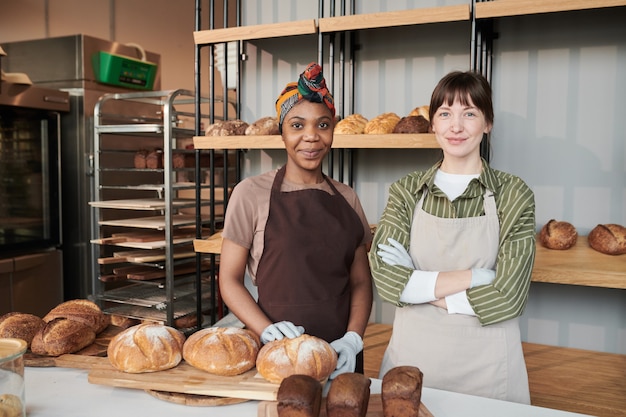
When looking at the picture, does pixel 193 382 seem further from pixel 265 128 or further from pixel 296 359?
pixel 265 128

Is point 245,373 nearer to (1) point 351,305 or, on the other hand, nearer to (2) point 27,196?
(1) point 351,305

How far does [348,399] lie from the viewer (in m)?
0.92

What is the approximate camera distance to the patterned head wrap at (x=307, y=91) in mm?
1464

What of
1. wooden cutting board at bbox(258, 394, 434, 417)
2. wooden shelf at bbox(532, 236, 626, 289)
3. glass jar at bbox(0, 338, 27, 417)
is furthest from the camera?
wooden shelf at bbox(532, 236, 626, 289)

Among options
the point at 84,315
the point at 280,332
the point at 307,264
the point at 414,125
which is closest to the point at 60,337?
the point at 84,315

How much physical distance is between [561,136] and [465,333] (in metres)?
1.33

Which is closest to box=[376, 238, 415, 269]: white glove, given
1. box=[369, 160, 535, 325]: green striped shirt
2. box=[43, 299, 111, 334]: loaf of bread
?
box=[369, 160, 535, 325]: green striped shirt

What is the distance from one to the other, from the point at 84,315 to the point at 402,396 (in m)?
0.82

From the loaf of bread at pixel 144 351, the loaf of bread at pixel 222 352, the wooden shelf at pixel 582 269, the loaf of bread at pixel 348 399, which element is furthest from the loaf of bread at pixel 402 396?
the wooden shelf at pixel 582 269

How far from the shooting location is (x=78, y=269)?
12.3 ft

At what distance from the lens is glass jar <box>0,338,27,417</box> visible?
2.85 feet

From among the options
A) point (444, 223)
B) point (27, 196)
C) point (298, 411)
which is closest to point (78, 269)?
point (27, 196)

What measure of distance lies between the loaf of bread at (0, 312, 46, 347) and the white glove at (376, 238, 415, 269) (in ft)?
2.76

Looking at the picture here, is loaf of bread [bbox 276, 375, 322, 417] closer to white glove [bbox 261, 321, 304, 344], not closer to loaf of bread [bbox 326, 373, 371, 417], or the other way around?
loaf of bread [bbox 326, 373, 371, 417]
